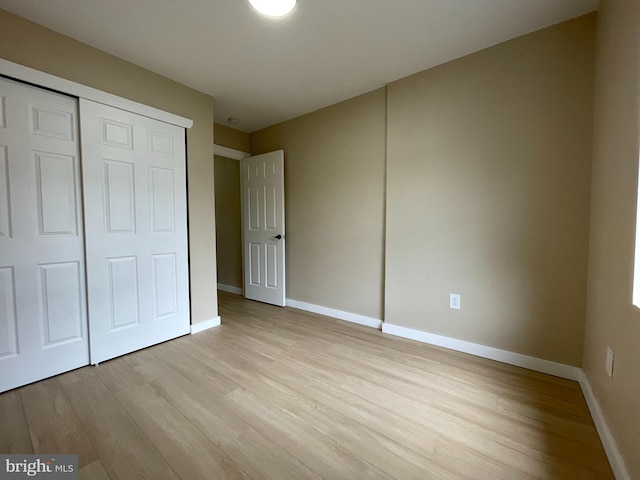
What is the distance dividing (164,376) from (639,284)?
2.59m

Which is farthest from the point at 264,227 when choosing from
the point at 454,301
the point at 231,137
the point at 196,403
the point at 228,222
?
the point at 454,301

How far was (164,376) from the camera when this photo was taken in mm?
1771

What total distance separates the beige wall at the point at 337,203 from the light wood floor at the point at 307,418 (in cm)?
88

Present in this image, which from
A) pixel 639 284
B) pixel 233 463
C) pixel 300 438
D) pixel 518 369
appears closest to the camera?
pixel 639 284

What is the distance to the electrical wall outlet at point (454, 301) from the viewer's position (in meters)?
2.12

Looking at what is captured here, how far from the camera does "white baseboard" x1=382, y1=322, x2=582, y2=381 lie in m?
1.74

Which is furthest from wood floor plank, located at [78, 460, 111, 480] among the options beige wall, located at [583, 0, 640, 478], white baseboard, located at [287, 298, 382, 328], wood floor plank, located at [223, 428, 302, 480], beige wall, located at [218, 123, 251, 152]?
beige wall, located at [218, 123, 251, 152]

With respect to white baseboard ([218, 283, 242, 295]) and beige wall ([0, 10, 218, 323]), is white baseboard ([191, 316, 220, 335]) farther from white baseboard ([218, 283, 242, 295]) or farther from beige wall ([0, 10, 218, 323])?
white baseboard ([218, 283, 242, 295])

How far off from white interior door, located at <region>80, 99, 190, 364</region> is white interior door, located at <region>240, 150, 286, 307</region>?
1.13 metres

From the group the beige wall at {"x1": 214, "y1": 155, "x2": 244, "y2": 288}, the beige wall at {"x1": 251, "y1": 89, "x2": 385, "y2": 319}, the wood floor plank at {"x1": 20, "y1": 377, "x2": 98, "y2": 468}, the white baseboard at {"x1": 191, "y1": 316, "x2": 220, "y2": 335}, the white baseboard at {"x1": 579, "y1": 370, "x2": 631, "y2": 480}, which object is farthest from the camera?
the beige wall at {"x1": 214, "y1": 155, "x2": 244, "y2": 288}

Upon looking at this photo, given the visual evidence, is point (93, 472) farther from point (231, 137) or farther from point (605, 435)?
point (231, 137)

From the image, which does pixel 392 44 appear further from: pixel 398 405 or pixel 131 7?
pixel 398 405

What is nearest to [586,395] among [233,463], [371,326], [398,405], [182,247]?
[398,405]

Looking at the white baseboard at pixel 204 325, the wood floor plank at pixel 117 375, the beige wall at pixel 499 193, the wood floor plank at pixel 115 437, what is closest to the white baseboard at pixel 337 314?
the beige wall at pixel 499 193
